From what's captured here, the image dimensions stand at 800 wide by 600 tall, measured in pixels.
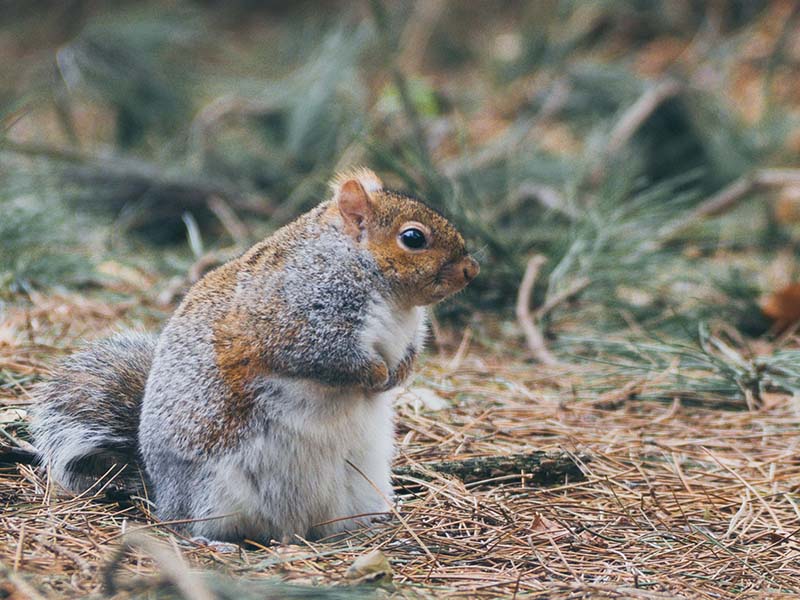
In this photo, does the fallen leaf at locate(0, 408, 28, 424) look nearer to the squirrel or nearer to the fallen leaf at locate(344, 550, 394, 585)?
the squirrel

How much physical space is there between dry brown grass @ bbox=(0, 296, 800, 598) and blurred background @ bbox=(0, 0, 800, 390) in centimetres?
38

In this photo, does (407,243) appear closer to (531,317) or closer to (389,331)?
(389,331)

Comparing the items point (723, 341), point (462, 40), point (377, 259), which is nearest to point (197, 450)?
point (377, 259)

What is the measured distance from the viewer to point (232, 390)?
81.7 inches

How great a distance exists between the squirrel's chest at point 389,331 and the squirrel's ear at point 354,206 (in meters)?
→ 0.21

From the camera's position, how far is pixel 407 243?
2260 mm

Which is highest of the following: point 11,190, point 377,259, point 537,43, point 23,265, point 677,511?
point 537,43

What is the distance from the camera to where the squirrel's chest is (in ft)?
7.00

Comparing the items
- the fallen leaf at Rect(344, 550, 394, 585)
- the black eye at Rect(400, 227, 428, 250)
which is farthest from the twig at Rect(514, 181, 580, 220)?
the fallen leaf at Rect(344, 550, 394, 585)

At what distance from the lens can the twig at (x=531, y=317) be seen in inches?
136

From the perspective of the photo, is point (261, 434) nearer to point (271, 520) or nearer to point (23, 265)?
point (271, 520)

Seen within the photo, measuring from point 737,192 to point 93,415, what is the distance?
11.7ft

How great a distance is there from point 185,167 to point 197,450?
3257 millimetres

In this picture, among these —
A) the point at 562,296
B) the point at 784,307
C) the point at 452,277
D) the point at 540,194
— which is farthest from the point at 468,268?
the point at 540,194
